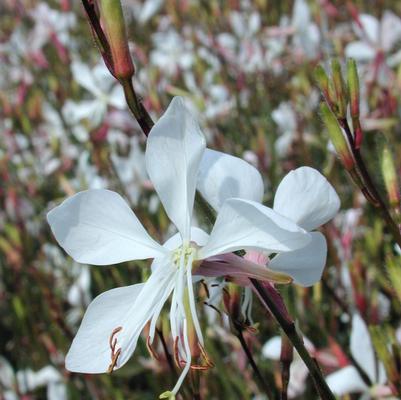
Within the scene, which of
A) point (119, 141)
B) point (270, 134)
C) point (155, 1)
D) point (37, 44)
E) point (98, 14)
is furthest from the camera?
point (155, 1)

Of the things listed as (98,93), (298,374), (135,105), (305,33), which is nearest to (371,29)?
(305,33)

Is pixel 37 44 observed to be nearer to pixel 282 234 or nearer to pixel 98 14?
pixel 98 14

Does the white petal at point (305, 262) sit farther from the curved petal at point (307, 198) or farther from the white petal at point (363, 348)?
the white petal at point (363, 348)

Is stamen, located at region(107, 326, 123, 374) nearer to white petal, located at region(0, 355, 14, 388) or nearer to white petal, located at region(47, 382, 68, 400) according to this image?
white petal, located at region(47, 382, 68, 400)

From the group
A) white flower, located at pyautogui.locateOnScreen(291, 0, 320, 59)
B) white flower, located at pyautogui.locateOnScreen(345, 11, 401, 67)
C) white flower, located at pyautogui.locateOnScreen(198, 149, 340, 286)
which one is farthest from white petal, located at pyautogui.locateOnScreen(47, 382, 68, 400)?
white flower, located at pyautogui.locateOnScreen(291, 0, 320, 59)

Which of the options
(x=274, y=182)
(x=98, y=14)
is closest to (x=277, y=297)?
(x=98, y=14)

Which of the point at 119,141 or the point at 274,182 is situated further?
the point at 119,141

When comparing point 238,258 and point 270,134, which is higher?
point 238,258

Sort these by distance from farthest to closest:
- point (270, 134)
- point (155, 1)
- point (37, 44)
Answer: point (155, 1) → point (37, 44) → point (270, 134)
